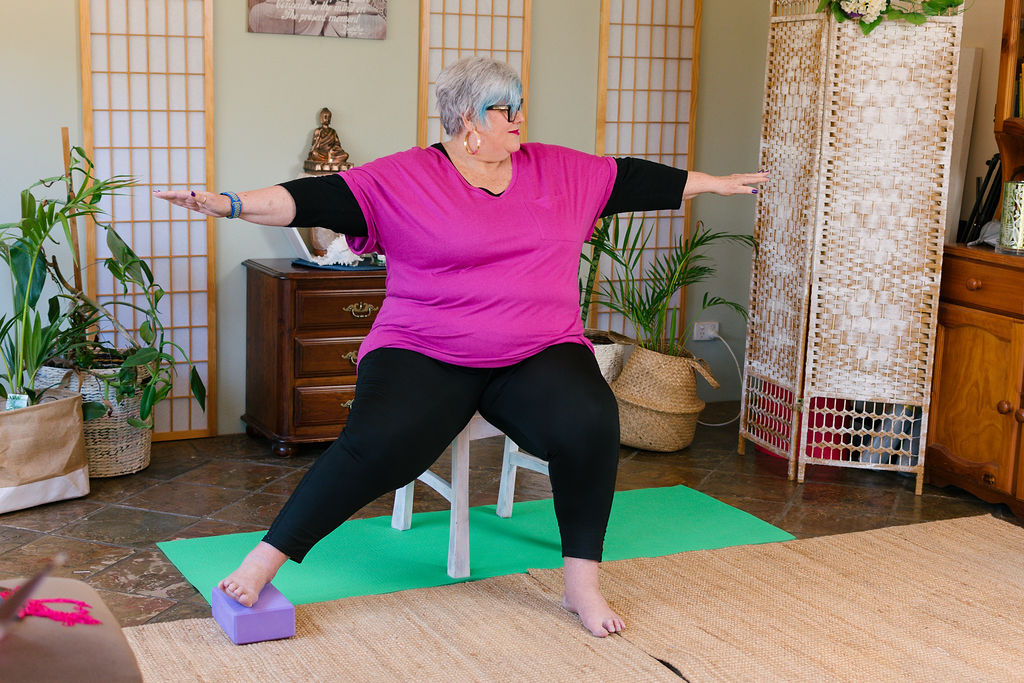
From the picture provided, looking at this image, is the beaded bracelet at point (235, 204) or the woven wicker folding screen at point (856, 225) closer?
the beaded bracelet at point (235, 204)

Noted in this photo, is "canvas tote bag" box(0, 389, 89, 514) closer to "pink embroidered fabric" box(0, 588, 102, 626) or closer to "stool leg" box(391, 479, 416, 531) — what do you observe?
"stool leg" box(391, 479, 416, 531)

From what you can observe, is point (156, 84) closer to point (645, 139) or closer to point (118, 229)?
point (118, 229)

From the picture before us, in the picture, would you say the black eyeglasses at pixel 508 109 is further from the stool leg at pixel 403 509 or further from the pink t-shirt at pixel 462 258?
the stool leg at pixel 403 509

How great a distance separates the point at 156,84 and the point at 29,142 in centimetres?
46

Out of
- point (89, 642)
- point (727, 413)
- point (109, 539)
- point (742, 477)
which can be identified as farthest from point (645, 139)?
point (89, 642)

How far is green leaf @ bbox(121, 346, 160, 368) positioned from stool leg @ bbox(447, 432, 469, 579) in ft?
3.81

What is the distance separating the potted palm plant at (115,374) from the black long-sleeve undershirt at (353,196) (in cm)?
109

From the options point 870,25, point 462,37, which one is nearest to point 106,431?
point 462,37

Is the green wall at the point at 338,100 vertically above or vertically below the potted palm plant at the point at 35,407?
above

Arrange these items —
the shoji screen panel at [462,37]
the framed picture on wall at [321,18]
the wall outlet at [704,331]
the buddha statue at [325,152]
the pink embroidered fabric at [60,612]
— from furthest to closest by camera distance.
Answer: the wall outlet at [704,331]
the shoji screen panel at [462,37]
the buddha statue at [325,152]
the framed picture on wall at [321,18]
the pink embroidered fabric at [60,612]

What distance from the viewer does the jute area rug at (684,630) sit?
232 cm

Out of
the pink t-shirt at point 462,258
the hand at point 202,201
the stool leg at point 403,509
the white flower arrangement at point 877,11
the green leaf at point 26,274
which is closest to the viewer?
the hand at point 202,201

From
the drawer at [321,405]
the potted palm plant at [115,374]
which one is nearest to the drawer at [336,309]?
the drawer at [321,405]

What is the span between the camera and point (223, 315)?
4129 millimetres
